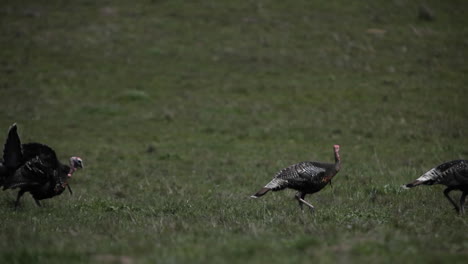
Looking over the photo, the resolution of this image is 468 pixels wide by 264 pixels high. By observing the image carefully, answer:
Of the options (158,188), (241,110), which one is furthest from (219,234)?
(241,110)

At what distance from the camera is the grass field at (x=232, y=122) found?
23.5 ft

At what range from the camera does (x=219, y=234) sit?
747cm

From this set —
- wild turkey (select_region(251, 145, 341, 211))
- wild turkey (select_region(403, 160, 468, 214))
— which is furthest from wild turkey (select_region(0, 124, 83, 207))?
wild turkey (select_region(403, 160, 468, 214))

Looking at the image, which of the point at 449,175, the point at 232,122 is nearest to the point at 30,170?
the point at 449,175

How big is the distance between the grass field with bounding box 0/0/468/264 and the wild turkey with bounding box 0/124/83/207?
0.49m

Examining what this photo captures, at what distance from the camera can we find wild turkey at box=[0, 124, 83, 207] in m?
10.8

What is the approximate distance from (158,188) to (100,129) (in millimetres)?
8975

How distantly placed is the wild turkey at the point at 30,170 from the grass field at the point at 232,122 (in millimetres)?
486

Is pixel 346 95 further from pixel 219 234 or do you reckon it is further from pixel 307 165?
pixel 219 234

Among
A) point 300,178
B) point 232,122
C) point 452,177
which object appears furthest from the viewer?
point 232,122

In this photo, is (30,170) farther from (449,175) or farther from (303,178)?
(449,175)

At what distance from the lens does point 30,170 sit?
1086 cm

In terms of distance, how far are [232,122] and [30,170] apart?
12078mm

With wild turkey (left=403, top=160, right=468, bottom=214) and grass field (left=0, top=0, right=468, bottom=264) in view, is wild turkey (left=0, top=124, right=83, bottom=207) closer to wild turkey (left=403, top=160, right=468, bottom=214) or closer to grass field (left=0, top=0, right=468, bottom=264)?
grass field (left=0, top=0, right=468, bottom=264)
